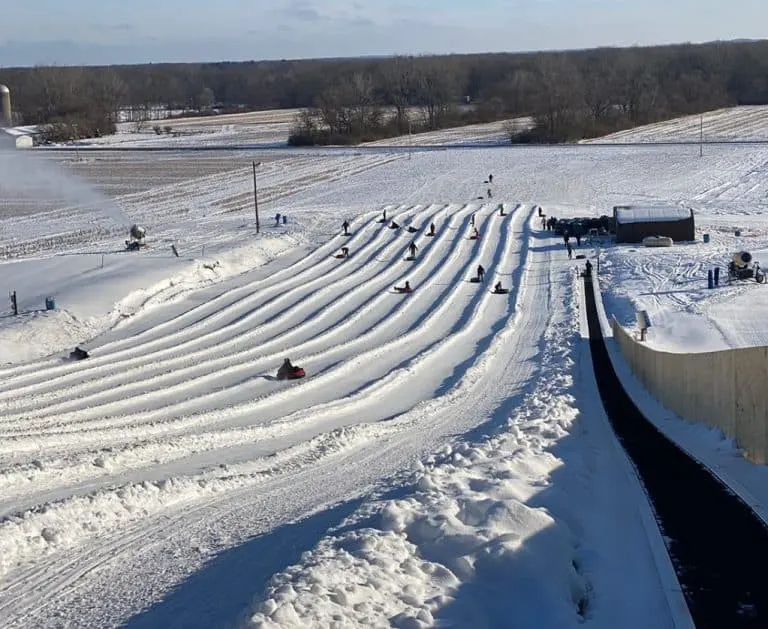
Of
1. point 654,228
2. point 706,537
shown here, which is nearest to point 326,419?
point 706,537

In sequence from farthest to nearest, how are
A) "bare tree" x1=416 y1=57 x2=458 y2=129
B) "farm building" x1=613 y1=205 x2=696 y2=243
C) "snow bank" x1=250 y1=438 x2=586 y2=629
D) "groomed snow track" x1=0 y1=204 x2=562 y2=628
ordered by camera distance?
"bare tree" x1=416 y1=57 x2=458 y2=129, "farm building" x1=613 y1=205 x2=696 y2=243, "groomed snow track" x1=0 y1=204 x2=562 y2=628, "snow bank" x1=250 y1=438 x2=586 y2=629

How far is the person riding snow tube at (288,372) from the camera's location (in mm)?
20266

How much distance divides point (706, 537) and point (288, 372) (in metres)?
11.9

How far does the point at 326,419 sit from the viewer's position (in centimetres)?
1744

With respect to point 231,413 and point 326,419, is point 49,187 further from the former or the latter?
point 326,419

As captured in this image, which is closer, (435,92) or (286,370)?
(286,370)

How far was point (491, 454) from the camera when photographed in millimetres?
12031

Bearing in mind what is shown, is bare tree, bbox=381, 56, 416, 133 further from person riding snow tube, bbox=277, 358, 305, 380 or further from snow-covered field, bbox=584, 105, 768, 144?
person riding snow tube, bbox=277, 358, 305, 380

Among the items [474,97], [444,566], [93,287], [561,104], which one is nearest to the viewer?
[444,566]

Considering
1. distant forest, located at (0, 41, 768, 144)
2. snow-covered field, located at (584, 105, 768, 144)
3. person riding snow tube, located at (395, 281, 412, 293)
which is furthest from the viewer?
distant forest, located at (0, 41, 768, 144)

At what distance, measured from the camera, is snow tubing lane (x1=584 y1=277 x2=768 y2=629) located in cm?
775

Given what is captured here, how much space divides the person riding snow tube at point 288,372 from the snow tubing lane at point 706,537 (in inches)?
294

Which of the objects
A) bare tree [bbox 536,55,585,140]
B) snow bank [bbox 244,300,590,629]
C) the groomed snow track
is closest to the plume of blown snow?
the groomed snow track

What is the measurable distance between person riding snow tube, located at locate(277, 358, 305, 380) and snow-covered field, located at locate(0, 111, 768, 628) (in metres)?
0.39
